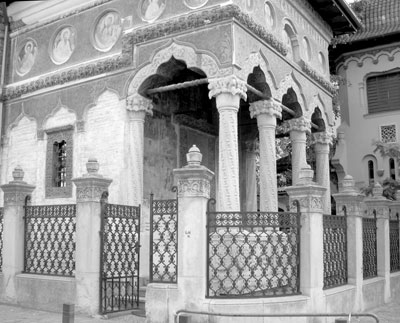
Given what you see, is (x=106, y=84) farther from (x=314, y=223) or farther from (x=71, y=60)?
(x=314, y=223)

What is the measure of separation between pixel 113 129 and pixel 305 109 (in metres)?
5.37

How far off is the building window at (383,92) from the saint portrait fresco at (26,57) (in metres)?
11.9

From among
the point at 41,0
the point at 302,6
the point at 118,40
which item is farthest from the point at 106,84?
the point at 302,6

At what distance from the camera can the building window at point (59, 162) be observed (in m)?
13.4

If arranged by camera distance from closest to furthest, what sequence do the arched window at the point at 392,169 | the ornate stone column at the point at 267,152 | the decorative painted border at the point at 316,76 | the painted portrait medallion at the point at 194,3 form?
1. the painted portrait medallion at the point at 194,3
2. the ornate stone column at the point at 267,152
3. the decorative painted border at the point at 316,76
4. the arched window at the point at 392,169

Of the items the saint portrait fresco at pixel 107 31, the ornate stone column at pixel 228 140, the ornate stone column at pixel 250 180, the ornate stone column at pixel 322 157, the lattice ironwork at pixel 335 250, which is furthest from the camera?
the ornate stone column at pixel 250 180

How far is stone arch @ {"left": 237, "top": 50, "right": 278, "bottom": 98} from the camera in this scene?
11.1 meters

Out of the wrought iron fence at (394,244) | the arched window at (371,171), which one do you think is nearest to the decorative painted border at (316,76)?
the arched window at (371,171)

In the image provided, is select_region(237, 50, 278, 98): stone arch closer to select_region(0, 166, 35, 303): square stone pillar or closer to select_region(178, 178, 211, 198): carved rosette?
select_region(178, 178, 211, 198): carved rosette

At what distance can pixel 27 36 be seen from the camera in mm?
15094

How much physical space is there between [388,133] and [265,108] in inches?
331

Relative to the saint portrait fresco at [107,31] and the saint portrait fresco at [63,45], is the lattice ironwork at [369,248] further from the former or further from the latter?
the saint portrait fresco at [63,45]

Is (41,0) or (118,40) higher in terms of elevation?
(41,0)

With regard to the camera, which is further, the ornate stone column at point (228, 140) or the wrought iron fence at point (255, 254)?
the ornate stone column at point (228, 140)
